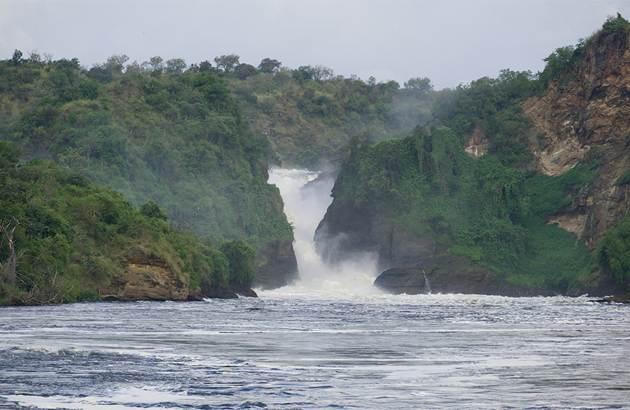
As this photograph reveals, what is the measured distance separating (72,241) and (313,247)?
63499mm

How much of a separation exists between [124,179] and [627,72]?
72.1 m

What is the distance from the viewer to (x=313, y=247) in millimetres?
115688

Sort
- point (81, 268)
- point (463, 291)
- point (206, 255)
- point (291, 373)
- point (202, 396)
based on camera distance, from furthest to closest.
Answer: point (463, 291) → point (206, 255) → point (81, 268) → point (291, 373) → point (202, 396)

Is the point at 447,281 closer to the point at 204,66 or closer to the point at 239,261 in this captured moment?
the point at 239,261

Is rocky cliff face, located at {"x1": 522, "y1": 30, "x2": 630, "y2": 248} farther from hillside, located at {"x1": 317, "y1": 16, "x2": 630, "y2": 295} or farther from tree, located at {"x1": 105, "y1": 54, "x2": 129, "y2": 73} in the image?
tree, located at {"x1": 105, "y1": 54, "x2": 129, "y2": 73}

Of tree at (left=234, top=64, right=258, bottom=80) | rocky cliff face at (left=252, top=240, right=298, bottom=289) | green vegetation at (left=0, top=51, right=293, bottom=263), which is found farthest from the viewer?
tree at (left=234, top=64, right=258, bottom=80)

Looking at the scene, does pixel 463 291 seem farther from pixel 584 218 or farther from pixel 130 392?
pixel 130 392

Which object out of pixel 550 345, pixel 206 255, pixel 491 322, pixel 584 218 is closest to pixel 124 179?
pixel 206 255

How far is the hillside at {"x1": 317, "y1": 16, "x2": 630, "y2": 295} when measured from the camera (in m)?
97.1

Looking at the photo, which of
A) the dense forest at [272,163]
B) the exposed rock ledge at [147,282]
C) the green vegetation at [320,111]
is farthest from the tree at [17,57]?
the exposed rock ledge at [147,282]

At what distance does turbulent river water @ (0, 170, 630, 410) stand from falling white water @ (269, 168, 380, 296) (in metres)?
66.3

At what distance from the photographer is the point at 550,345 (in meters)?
24.1

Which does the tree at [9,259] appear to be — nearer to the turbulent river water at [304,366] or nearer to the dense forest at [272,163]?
the turbulent river water at [304,366]

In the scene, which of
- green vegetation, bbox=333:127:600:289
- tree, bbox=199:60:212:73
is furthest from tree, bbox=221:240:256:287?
tree, bbox=199:60:212:73
